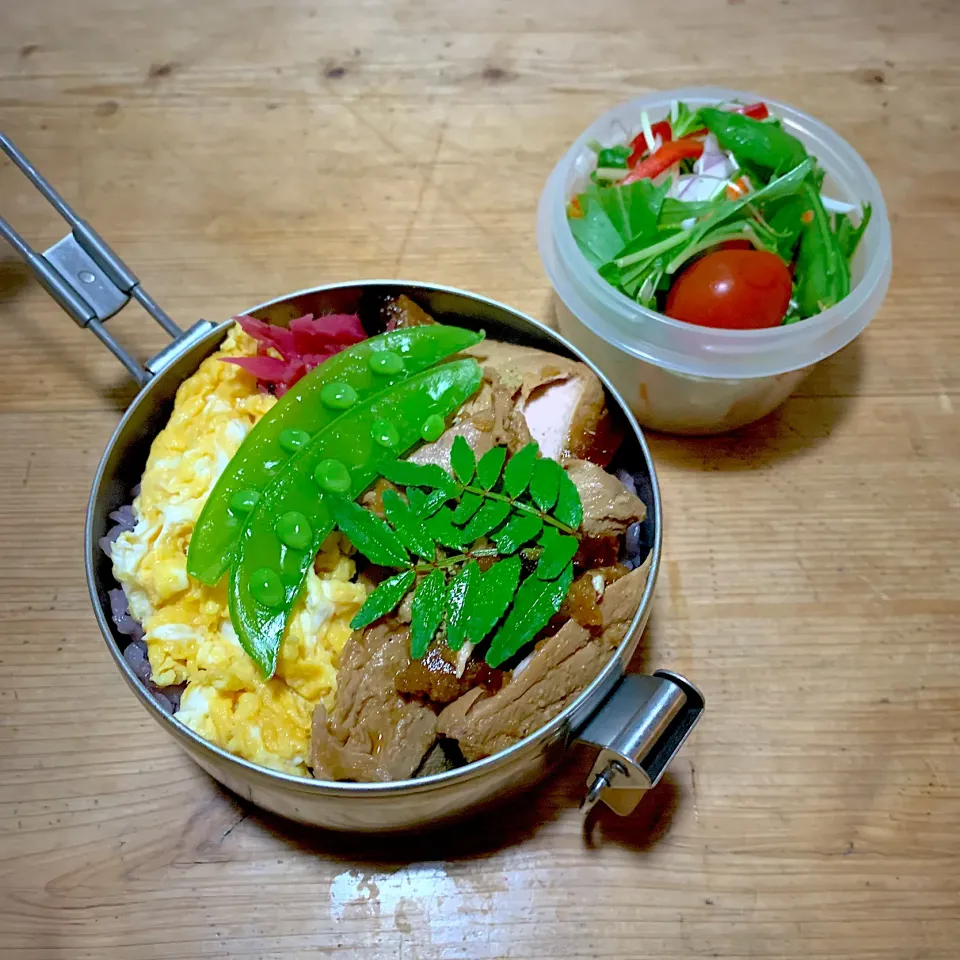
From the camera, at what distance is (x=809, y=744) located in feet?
3.57

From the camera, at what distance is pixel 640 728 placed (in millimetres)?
814

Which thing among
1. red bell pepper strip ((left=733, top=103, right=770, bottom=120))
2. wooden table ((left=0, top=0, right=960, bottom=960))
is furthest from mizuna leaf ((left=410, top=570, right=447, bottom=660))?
red bell pepper strip ((left=733, top=103, right=770, bottom=120))

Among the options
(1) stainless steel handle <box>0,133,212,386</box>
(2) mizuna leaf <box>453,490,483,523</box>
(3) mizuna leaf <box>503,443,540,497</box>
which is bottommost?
(3) mizuna leaf <box>503,443,540,497</box>

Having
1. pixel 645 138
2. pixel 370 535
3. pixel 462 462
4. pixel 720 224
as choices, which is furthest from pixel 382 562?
pixel 645 138

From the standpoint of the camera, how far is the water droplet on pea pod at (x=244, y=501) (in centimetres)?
91

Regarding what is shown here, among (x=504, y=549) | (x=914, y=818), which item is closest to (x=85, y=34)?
(x=504, y=549)

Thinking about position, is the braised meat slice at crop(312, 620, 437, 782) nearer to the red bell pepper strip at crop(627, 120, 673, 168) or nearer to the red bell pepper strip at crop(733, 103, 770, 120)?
the red bell pepper strip at crop(627, 120, 673, 168)

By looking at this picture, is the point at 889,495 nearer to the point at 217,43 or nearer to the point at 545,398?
the point at 545,398

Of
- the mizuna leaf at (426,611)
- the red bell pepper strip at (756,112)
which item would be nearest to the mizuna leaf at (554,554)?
the mizuna leaf at (426,611)

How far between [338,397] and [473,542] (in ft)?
0.76

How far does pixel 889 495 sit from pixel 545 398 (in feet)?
1.91

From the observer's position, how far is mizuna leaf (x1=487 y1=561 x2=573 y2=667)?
844 millimetres

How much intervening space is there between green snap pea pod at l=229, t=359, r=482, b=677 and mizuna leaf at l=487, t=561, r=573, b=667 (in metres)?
0.21

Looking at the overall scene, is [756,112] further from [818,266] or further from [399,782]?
[399,782]
